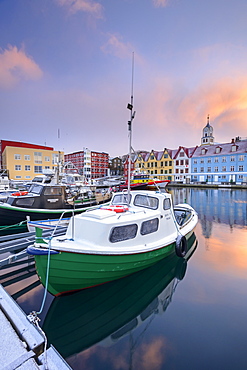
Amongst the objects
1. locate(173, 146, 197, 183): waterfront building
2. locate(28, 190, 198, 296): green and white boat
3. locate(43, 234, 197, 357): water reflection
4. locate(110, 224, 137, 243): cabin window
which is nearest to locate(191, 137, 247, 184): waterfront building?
locate(173, 146, 197, 183): waterfront building

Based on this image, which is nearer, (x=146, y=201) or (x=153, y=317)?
(x=153, y=317)

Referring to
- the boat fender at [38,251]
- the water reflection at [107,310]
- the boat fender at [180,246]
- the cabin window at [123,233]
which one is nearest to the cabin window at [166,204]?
the boat fender at [180,246]

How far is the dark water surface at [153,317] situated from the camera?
354cm

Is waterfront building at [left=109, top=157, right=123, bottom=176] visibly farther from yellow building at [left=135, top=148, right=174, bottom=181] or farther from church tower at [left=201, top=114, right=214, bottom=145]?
church tower at [left=201, top=114, right=214, bottom=145]

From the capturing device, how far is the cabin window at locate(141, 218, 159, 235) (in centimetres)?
598

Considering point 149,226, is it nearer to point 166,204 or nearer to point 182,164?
point 166,204

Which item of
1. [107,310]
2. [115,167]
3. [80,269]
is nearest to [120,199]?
[80,269]

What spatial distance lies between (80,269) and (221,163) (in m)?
53.8

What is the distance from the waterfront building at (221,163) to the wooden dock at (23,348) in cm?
5219

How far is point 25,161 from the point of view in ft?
152

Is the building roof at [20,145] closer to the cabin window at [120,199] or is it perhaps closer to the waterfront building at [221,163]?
the waterfront building at [221,163]

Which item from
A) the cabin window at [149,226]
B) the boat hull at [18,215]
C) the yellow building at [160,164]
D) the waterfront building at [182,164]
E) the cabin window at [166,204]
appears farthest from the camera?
the yellow building at [160,164]

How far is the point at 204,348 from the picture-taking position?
12.2ft

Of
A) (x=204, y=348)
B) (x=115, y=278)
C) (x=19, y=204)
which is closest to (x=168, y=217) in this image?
(x=115, y=278)
